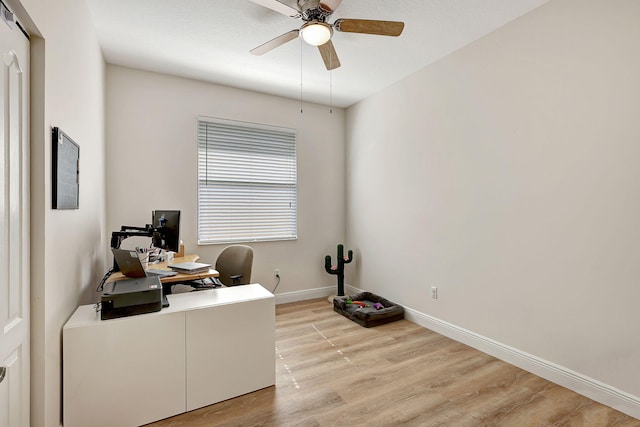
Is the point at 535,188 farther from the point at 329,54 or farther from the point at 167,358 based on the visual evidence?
the point at 167,358

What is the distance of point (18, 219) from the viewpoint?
1242 millimetres

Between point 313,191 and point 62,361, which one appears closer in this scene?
point 62,361

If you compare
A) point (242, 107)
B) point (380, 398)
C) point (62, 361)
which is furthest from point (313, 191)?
point (62, 361)

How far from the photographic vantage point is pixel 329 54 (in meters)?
2.42

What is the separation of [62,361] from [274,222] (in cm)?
260

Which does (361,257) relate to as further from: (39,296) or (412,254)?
(39,296)

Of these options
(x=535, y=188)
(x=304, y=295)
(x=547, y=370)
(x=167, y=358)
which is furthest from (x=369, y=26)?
(x=304, y=295)

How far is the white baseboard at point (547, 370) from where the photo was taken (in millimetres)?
1866

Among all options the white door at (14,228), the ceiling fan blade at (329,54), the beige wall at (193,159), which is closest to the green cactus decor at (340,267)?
the beige wall at (193,159)

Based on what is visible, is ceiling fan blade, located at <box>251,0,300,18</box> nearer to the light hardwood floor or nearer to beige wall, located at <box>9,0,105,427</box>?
beige wall, located at <box>9,0,105,427</box>

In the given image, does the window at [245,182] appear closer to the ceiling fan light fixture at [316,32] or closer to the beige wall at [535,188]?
the beige wall at [535,188]

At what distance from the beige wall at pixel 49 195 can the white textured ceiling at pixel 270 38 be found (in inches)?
18.7

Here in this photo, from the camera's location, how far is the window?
3617mm

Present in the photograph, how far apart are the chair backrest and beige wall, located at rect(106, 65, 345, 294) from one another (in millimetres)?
461
